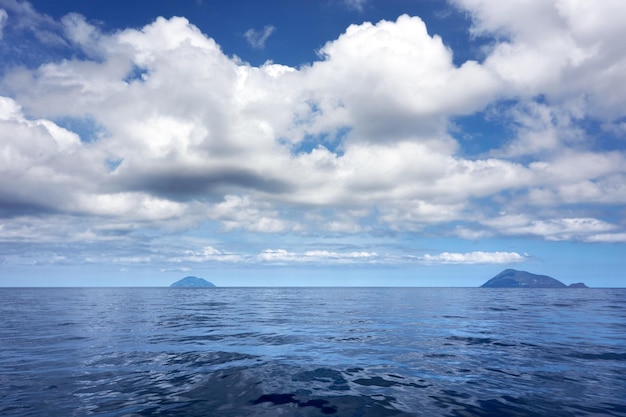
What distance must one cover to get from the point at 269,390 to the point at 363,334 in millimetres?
17813

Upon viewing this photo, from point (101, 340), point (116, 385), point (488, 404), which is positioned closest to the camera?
point (488, 404)

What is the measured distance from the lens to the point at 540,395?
15586 millimetres

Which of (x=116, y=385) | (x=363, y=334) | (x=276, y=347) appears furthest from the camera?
(x=363, y=334)

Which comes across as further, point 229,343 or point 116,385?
point 229,343

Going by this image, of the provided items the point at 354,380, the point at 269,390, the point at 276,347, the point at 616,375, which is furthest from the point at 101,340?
the point at 616,375

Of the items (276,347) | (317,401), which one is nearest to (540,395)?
(317,401)

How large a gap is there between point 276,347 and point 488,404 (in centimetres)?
1536

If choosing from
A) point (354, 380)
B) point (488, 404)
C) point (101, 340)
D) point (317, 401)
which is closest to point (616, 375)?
point (488, 404)

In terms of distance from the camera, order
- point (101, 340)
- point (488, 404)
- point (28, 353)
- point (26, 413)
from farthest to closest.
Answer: point (101, 340) → point (28, 353) → point (488, 404) → point (26, 413)

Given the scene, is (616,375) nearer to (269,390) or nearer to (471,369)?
(471,369)

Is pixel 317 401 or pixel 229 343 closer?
pixel 317 401

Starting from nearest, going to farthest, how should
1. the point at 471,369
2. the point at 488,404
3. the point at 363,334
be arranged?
the point at 488,404 < the point at 471,369 < the point at 363,334

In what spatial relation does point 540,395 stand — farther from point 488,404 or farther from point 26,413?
point 26,413

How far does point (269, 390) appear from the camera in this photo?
53.6 feet
